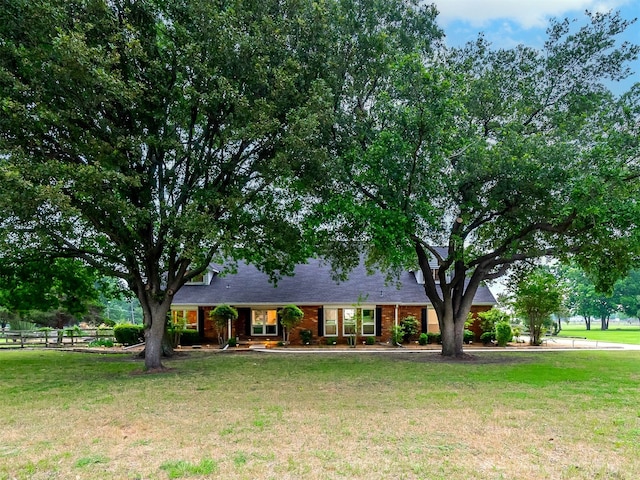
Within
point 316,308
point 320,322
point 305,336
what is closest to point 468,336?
point 320,322

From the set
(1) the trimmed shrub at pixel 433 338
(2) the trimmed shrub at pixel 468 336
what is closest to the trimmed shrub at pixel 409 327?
(1) the trimmed shrub at pixel 433 338

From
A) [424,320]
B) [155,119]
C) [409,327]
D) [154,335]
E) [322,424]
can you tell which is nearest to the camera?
[322,424]

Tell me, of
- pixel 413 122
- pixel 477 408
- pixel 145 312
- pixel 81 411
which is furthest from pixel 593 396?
pixel 145 312

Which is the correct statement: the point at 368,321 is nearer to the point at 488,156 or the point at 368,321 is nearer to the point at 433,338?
the point at 433,338

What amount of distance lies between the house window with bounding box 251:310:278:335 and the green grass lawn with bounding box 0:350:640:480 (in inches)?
388

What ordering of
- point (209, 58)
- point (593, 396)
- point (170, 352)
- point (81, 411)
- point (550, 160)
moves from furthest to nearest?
1. point (170, 352)
2. point (550, 160)
3. point (209, 58)
4. point (593, 396)
5. point (81, 411)

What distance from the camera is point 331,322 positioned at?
2267cm

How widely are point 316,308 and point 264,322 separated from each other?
9.59ft

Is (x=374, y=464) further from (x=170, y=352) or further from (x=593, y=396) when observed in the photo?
(x=170, y=352)

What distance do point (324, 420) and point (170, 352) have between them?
12535 millimetres

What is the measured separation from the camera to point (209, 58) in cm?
1120

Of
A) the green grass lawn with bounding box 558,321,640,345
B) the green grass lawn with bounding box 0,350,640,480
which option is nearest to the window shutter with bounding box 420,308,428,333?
the green grass lawn with bounding box 0,350,640,480

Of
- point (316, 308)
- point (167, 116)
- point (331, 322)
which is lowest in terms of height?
point (331, 322)

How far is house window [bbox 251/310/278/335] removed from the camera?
23.0 m
